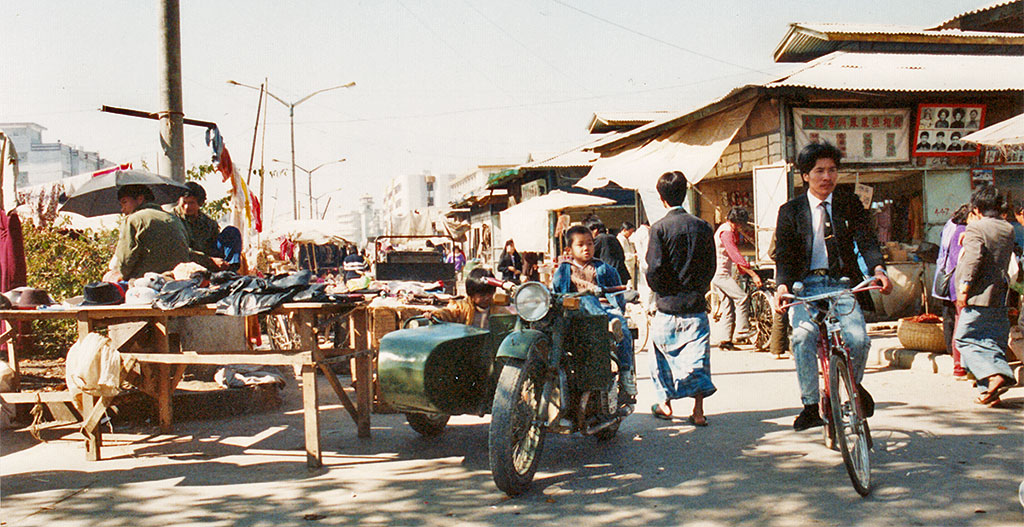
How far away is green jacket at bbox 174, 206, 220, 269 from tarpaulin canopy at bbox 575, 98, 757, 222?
603 centimetres

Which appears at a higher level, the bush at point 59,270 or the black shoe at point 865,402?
the bush at point 59,270

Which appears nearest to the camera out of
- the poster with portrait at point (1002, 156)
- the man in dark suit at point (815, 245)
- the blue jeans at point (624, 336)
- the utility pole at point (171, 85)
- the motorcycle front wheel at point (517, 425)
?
the motorcycle front wheel at point (517, 425)

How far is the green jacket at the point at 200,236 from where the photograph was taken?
771cm

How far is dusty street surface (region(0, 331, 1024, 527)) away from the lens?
3945 millimetres

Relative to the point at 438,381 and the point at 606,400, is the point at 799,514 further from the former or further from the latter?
the point at 438,381

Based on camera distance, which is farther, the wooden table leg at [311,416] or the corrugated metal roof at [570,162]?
the corrugated metal roof at [570,162]

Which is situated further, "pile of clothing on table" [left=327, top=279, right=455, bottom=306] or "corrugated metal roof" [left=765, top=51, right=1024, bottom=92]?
"corrugated metal roof" [left=765, top=51, right=1024, bottom=92]

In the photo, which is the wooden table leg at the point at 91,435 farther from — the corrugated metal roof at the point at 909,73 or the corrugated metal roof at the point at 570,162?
the corrugated metal roof at the point at 570,162

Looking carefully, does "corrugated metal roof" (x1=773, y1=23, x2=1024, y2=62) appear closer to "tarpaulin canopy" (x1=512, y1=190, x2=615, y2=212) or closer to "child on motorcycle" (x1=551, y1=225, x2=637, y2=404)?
"tarpaulin canopy" (x1=512, y1=190, x2=615, y2=212)

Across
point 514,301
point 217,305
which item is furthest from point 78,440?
point 514,301

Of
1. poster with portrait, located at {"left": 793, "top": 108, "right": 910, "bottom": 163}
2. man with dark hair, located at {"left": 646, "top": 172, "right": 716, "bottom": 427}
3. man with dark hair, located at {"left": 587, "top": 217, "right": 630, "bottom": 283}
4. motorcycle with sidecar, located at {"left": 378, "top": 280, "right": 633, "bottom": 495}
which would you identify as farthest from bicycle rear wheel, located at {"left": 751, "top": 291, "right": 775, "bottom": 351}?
motorcycle with sidecar, located at {"left": 378, "top": 280, "right": 633, "bottom": 495}

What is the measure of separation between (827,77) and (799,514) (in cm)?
918

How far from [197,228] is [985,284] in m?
7.02

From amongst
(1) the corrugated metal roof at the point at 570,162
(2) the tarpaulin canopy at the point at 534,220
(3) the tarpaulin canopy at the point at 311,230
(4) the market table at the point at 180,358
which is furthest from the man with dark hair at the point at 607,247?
(3) the tarpaulin canopy at the point at 311,230
